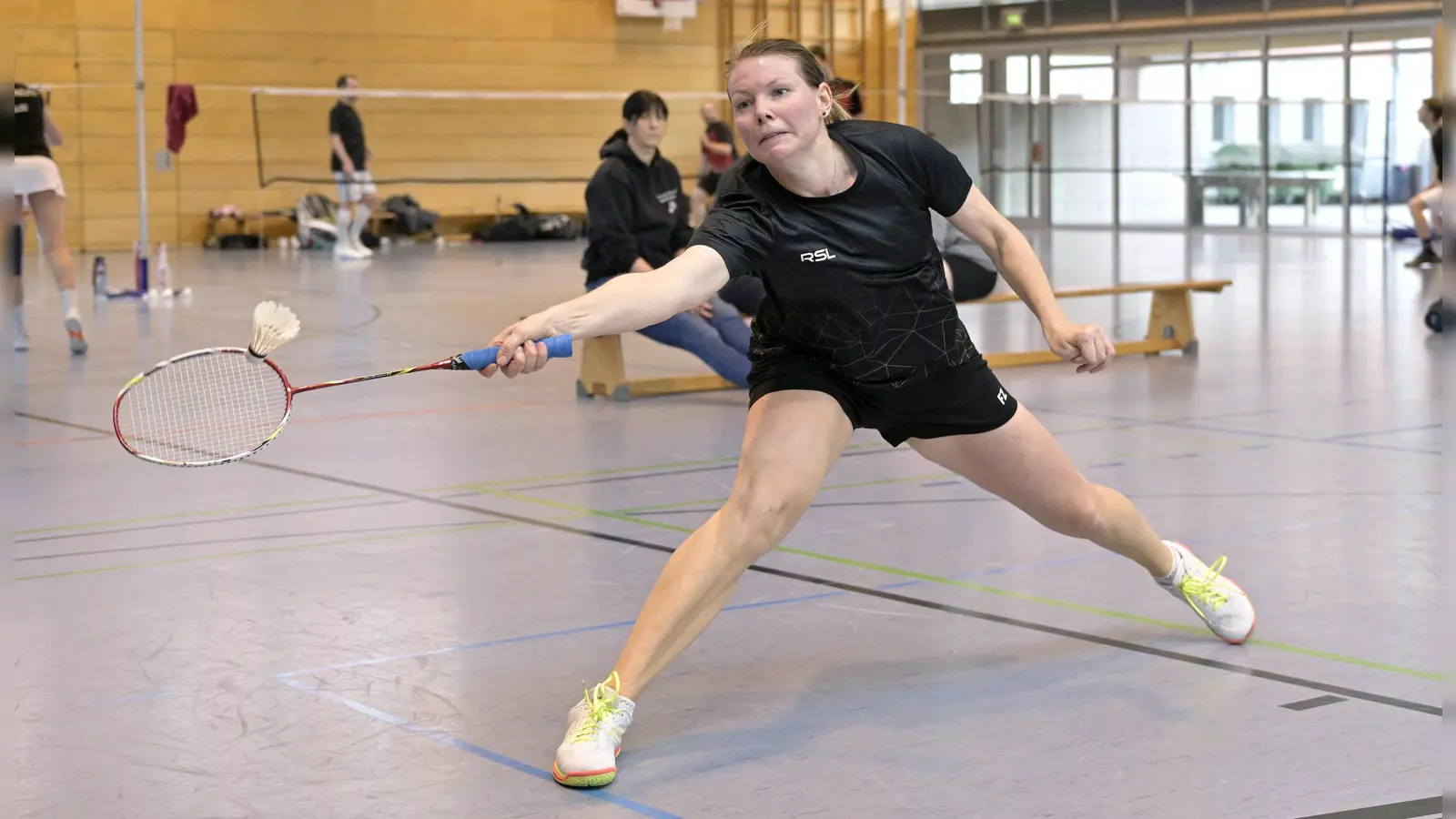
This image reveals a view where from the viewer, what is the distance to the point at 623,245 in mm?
8758

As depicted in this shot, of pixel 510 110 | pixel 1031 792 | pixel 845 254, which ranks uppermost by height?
pixel 510 110

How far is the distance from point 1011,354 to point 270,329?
7.31m

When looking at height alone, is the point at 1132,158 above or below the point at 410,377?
above

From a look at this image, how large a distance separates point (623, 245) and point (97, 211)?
58.6ft

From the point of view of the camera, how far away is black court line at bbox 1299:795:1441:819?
322cm

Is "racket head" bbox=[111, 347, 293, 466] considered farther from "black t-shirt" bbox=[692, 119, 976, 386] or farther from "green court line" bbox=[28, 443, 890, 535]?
"black t-shirt" bbox=[692, 119, 976, 386]

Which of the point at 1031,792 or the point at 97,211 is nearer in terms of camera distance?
the point at 1031,792

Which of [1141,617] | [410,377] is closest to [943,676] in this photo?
[1141,617]

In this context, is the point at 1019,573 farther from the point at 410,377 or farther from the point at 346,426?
the point at 410,377

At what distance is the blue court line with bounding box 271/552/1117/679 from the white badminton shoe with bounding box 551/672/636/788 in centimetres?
87

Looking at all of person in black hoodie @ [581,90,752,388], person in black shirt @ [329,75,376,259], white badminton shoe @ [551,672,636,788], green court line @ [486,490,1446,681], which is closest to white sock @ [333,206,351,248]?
person in black shirt @ [329,75,376,259]

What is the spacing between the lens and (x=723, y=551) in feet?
12.1

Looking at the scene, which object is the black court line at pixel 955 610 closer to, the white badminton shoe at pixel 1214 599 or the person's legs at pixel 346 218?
the white badminton shoe at pixel 1214 599

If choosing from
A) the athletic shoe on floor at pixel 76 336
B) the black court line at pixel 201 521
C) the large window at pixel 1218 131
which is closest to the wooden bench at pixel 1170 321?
the black court line at pixel 201 521
